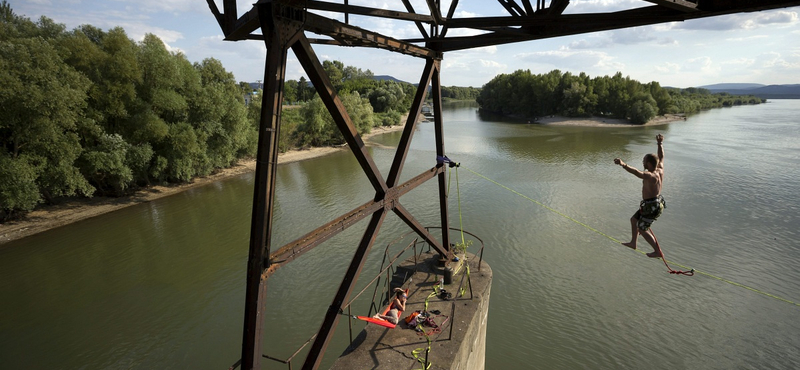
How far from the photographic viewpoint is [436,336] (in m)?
6.98

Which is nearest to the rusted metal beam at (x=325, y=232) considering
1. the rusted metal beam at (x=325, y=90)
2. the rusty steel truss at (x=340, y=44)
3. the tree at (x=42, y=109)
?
the rusty steel truss at (x=340, y=44)

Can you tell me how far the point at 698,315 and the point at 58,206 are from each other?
30.8 m

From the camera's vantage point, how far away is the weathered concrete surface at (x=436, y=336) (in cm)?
643

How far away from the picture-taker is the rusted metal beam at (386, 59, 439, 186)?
6.85 meters

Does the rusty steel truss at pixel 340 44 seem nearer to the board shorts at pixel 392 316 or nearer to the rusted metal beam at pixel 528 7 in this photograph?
the rusted metal beam at pixel 528 7

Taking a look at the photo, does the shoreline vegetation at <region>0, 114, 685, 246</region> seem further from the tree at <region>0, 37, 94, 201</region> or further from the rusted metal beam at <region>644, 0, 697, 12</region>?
the rusted metal beam at <region>644, 0, 697, 12</region>

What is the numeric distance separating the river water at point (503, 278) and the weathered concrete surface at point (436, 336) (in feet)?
10.6

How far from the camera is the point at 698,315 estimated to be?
39.3 feet

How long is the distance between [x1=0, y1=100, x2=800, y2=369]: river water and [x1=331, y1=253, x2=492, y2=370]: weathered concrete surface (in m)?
3.23

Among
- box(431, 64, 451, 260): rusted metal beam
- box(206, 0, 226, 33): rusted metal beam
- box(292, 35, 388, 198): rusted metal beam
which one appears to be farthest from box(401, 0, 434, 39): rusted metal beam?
box(206, 0, 226, 33): rusted metal beam

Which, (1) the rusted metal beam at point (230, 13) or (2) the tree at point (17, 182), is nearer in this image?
(1) the rusted metal beam at point (230, 13)

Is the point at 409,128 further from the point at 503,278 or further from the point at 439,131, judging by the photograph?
the point at 503,278

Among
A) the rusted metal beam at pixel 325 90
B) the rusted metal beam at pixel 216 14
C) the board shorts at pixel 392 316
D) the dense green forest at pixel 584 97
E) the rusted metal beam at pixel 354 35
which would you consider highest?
the dense green forest at pixel 584 97

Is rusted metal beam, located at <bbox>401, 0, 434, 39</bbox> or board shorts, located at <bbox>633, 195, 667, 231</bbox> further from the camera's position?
rusted metal beam, located at <bbox>401, 0, 434, 39</bbox>
